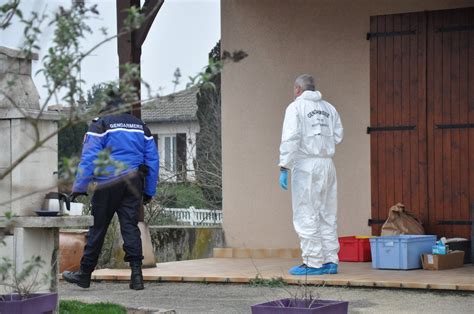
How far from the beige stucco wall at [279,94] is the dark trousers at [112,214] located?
2.76 metres

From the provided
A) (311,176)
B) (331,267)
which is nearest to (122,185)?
(311,176)

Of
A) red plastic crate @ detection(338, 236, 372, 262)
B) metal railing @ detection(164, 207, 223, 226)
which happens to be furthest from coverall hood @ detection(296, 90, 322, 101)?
metal railing @ detection(164, 207, 223, 226)

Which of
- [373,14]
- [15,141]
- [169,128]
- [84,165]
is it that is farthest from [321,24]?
[169,128]

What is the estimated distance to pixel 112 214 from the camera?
833 centimetres

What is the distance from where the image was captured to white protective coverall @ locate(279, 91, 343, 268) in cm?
862

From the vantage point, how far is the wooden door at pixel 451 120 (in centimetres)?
982

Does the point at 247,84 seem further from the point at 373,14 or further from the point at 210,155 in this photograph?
the point at 210,155

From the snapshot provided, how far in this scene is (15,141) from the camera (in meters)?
6.13

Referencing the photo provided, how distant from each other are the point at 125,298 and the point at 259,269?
5.92 feet

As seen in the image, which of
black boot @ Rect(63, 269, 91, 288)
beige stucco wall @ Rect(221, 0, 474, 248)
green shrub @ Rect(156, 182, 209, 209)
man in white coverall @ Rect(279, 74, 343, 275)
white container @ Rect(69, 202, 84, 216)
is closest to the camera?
white container @ Rect(69, 202, 84, 216)

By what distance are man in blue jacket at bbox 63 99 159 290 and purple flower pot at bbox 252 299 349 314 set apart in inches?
113

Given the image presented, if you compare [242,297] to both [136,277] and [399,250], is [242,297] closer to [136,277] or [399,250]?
[136,277]

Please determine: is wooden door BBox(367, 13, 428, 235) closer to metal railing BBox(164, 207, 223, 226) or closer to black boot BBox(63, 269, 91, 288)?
black boot BBox(63, 269, 91, 288)

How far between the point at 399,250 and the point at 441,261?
37 centimetres
